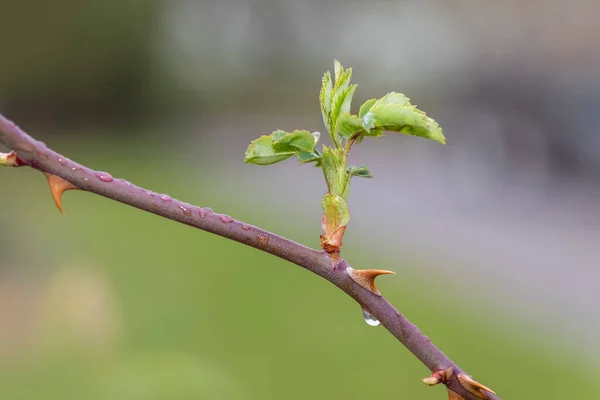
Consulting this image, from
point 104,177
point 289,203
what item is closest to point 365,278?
point 104,177

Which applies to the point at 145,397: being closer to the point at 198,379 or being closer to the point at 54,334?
the point at 198,379

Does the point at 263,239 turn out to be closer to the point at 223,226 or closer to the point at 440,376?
the point at 223,226

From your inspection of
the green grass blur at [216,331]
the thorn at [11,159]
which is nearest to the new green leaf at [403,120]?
the thorn at [11,159]

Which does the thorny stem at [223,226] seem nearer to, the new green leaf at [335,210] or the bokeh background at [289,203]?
the new green leaf at [335,210]

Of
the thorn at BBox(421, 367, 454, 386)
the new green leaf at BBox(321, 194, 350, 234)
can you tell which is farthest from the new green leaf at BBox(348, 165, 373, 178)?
the thorn at BBox(421, 367, 454, 386)

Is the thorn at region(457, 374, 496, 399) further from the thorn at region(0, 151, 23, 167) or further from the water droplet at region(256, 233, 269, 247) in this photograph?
the thorn at region(0, 151, 23, 167)

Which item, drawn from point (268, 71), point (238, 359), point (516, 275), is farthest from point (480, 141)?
point (238, 359)

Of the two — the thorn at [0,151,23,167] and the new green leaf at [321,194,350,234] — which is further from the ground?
the new green leaf at [321,194,350,234]
